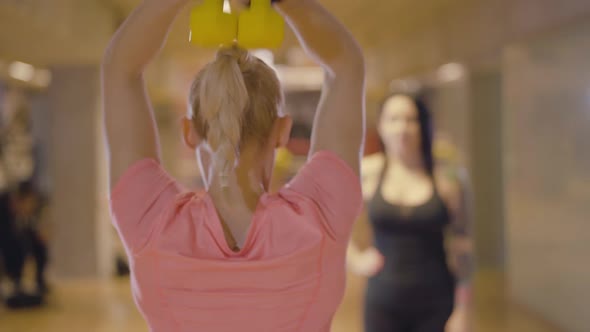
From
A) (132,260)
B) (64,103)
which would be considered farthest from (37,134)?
(132,260)

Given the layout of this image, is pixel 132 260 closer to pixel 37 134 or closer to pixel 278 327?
pixel 278 327

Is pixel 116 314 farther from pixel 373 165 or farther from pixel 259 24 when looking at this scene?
pixel 259 24

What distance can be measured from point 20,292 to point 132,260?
7.55 meters

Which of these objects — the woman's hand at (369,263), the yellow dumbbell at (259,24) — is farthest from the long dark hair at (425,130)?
the yellow dumbbell at (259,24)

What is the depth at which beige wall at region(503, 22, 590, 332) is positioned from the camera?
232 inches

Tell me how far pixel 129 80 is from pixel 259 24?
23 cm

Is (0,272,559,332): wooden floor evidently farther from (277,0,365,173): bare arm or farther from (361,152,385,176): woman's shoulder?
(277,0,365,173): bare arm

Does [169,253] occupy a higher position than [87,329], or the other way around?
[169,253]

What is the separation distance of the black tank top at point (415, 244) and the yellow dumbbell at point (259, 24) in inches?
85.8

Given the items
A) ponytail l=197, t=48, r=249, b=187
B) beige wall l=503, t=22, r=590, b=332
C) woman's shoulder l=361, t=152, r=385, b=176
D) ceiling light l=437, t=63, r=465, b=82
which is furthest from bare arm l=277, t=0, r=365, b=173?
ceiling light l=437, t=63, r=465, b=82

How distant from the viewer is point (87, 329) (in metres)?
6.45

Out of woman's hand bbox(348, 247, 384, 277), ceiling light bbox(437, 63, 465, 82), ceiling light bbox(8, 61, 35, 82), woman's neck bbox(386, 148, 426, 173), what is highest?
ceiling light bbox(8, 61, 35, 82)

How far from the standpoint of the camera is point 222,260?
107cm

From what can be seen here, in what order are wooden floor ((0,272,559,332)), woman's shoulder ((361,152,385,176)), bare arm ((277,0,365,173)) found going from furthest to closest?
wooden floor ((0,272,559,332)) → woman's shoulder ((361,152,385,176)) → bare arm ((277,0,365,173))
